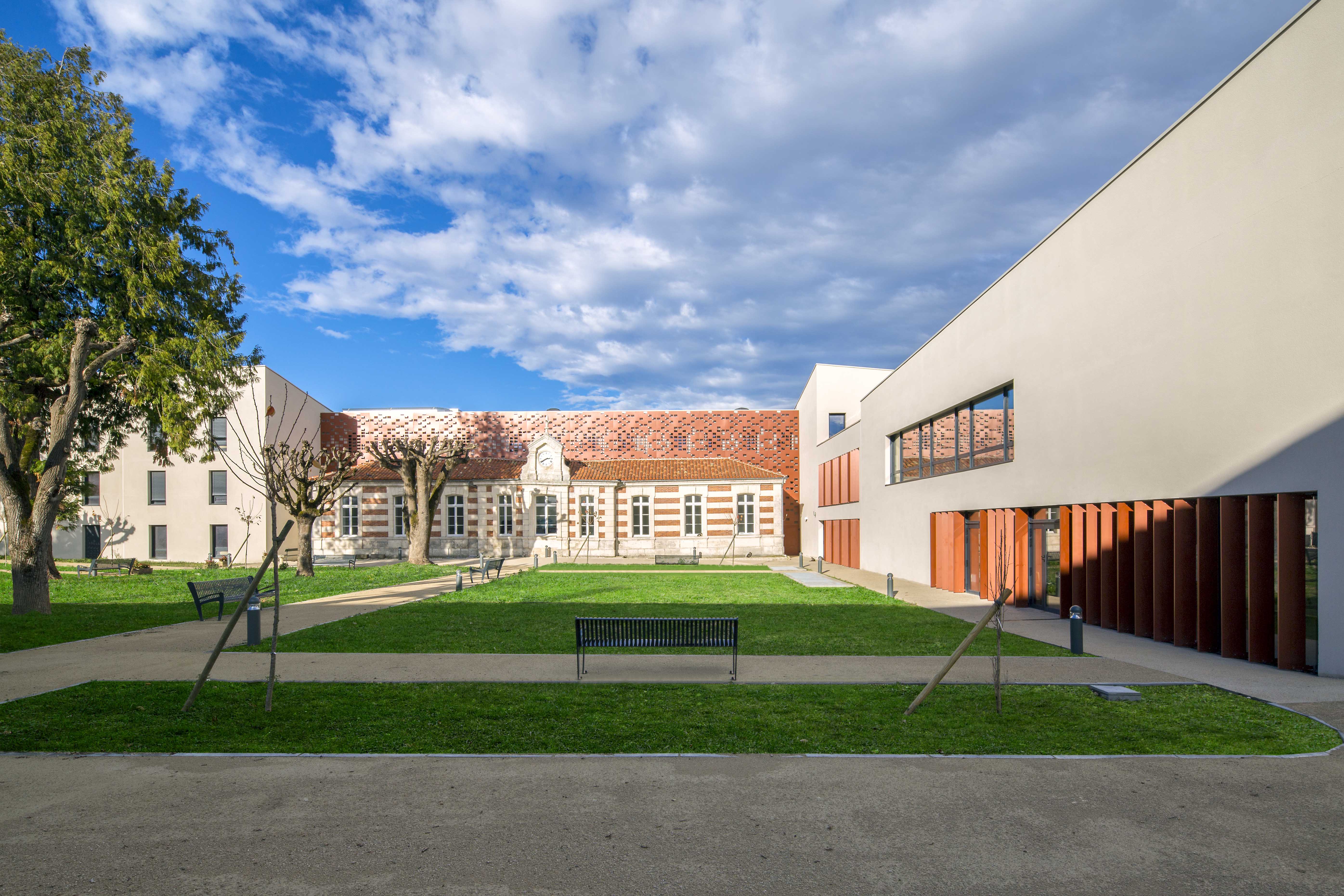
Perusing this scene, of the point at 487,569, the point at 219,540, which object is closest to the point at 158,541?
the point at 219,540

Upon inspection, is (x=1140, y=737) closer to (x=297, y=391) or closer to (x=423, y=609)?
(x=423, y=609)

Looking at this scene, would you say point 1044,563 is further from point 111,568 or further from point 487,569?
point 111,568

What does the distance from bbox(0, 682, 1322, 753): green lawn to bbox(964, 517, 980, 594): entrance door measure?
10827 millimetres

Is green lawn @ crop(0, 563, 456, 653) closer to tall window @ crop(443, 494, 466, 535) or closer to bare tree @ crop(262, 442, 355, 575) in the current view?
bare tree @ crop(262, 442, 355, 575)

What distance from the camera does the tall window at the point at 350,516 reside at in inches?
1476

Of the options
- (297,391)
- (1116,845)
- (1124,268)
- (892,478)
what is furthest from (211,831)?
(297,391)

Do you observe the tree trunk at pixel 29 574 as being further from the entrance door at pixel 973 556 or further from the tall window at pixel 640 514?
the tall window at pixel 640 514

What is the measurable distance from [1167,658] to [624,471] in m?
29.1

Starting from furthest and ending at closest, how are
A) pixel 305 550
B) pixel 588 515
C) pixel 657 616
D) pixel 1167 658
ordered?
pixel 588 515 → pixel 305 550 → pixel 657 616 → pixel 1167 658

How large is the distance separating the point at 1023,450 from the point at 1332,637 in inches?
308

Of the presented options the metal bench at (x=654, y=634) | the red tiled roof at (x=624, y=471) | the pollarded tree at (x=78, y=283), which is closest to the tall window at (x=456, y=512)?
the red tiled roof at (x=624, y=471)

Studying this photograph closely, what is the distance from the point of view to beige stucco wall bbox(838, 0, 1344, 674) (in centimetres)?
902

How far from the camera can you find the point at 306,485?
2436cm

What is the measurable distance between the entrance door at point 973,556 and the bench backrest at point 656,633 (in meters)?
12.1
